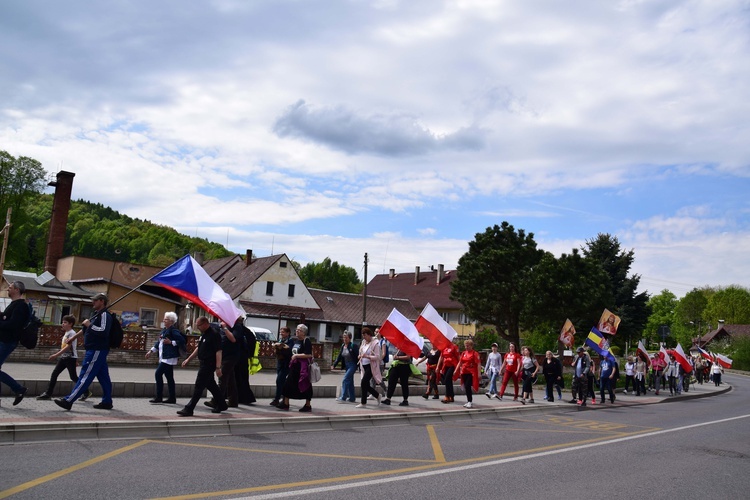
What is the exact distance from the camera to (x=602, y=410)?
754 inches

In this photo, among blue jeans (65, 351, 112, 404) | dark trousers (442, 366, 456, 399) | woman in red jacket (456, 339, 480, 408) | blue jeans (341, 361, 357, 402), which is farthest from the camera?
dark trousers (442, 366, 456, 399)

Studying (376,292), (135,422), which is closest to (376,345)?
(135,422)

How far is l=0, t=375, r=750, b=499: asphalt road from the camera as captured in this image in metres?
6.77

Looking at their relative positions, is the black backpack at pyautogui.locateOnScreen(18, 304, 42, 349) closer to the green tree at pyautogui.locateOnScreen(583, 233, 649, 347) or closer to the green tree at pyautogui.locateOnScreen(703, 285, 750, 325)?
the green tree at pyautogui.locateOnScreen(583, 233, 649, 347)

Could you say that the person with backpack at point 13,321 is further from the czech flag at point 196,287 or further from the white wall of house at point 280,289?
the white wall of house at point 280,289

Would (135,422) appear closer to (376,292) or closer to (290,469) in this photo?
(290,469)

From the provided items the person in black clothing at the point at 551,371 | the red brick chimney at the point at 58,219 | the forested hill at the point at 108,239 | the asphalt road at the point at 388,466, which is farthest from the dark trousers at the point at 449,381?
the forested hill at the point at 108,239

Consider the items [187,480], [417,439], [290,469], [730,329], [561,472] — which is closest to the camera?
[187,480]

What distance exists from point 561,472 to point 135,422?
6.05 meters

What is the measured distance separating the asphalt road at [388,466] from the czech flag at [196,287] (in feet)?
8.91

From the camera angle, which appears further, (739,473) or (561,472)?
(739,473)

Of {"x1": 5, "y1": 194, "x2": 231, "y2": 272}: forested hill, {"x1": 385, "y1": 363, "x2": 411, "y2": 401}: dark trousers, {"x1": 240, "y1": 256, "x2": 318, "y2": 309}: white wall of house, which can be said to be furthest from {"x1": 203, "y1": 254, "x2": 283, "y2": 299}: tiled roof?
{"x1": 385, "y1": 363, "x2": 411, "y2": 401}: dark trousers

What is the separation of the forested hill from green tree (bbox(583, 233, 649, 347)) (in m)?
54.4

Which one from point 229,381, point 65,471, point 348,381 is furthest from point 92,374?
point 348,381
